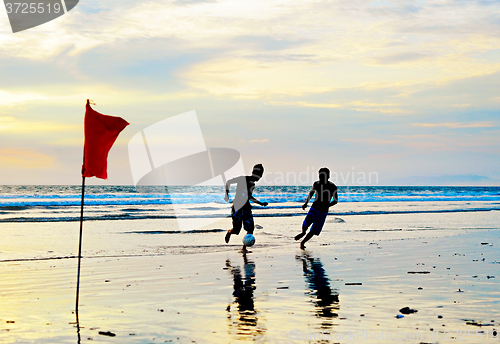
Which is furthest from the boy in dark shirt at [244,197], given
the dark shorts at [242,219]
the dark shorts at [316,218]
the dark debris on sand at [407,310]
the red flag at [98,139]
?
the dark debris on sand at [407,310]

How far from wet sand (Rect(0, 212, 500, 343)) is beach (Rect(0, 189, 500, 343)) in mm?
22

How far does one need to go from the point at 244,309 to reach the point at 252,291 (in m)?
1.17

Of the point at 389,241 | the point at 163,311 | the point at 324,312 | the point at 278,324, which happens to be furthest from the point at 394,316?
the point at 389,241

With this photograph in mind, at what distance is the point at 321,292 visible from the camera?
7.69 meters

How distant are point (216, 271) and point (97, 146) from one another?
4.09m

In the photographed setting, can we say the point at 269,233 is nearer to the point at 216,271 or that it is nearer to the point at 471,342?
the point at 216,271

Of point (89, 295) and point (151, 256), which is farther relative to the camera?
point (151, 256)

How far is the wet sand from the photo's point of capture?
5.59 m

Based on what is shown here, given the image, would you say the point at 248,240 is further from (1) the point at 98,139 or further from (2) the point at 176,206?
(2) the point at 176,206

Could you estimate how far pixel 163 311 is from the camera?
6.55 meters

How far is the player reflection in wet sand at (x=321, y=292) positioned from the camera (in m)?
6.33

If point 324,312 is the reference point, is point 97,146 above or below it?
above

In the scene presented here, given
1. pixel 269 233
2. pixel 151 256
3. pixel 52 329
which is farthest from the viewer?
pixel 269 233

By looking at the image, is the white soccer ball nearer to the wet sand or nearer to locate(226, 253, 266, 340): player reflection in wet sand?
the wet sand
